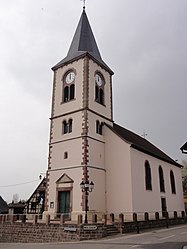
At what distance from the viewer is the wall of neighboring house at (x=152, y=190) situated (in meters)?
23.6

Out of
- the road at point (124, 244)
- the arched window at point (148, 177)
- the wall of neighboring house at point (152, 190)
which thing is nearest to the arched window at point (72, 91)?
the wall of neighboring house at point (152, 190)

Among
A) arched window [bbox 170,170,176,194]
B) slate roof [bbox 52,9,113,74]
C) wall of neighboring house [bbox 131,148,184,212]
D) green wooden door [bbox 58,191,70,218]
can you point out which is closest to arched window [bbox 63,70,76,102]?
slate roof [bbox 52,9,113,74]

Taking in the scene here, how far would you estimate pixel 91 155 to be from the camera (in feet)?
78.1

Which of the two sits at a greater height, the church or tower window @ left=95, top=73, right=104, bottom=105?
tower window @ left=95, top=73, right=104, bottom=105

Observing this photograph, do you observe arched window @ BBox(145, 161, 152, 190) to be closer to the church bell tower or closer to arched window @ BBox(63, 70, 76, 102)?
Answer: the church bell tower

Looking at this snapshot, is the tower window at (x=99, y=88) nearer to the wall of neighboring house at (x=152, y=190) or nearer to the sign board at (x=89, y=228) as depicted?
the wall of neighboring house at (x=152, y=190)

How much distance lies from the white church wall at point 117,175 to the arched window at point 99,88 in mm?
3984

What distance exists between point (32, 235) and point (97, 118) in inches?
462

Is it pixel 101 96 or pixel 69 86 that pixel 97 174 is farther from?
pixel 69 86

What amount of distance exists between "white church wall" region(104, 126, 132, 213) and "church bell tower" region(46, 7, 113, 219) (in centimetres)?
54

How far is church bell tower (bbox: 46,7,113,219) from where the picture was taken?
2306cm

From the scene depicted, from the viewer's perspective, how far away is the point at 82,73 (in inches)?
1045

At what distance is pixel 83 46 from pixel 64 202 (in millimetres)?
16245

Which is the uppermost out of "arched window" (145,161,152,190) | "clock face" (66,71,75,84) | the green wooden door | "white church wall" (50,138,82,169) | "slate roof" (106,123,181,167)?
"clock face" (66,71,75,84)
